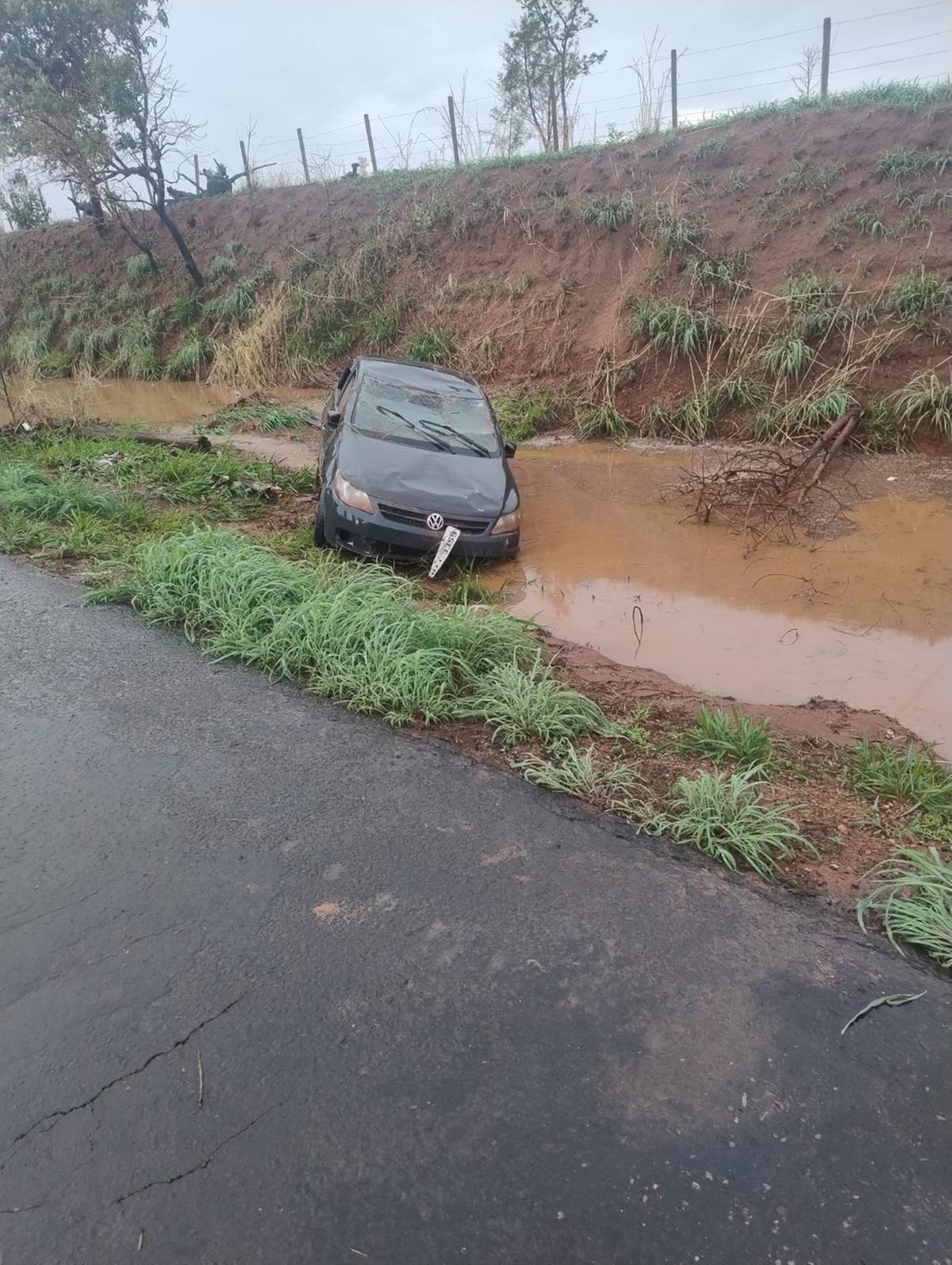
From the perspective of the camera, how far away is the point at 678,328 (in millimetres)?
12727

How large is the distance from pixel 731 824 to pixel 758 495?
252 inches

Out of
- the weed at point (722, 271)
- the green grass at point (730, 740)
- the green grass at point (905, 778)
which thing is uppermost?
the weed at point (722, 271)

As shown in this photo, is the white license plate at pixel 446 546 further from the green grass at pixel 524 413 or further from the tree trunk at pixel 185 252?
the tree trunk at pixel 185 252

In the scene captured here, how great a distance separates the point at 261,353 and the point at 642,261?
8.72 metres

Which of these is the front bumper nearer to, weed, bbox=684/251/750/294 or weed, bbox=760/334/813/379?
weed, bbox=760/334/813/379

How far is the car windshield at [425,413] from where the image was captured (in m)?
7.76

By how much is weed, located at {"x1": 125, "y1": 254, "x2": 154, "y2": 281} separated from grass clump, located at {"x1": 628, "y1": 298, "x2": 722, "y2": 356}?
56.1 feet

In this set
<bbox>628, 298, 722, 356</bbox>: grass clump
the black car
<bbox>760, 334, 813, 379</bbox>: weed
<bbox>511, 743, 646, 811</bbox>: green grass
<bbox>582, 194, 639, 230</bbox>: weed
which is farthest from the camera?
<bbox>582, 194, 639, 230</bbox>: weed

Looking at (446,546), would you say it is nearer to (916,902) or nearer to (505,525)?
(505,525)

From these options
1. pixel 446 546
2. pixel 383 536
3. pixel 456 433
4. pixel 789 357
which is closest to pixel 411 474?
pixel 383 536

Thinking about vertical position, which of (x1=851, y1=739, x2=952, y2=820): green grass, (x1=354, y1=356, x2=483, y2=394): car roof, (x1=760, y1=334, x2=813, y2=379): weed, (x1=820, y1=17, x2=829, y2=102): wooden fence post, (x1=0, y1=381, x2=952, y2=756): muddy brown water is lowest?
(x1=0, y1=381, x2=952, y2=756): muddy brown water

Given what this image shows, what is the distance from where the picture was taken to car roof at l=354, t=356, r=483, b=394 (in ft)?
28.7

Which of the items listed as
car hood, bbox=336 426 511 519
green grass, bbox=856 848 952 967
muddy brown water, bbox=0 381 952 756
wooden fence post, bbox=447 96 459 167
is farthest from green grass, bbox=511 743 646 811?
wooden fence post, bbox=447 96 459 167

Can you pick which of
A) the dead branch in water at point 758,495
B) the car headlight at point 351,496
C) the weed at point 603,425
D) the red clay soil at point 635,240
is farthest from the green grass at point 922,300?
the car headlight at point 351,496
